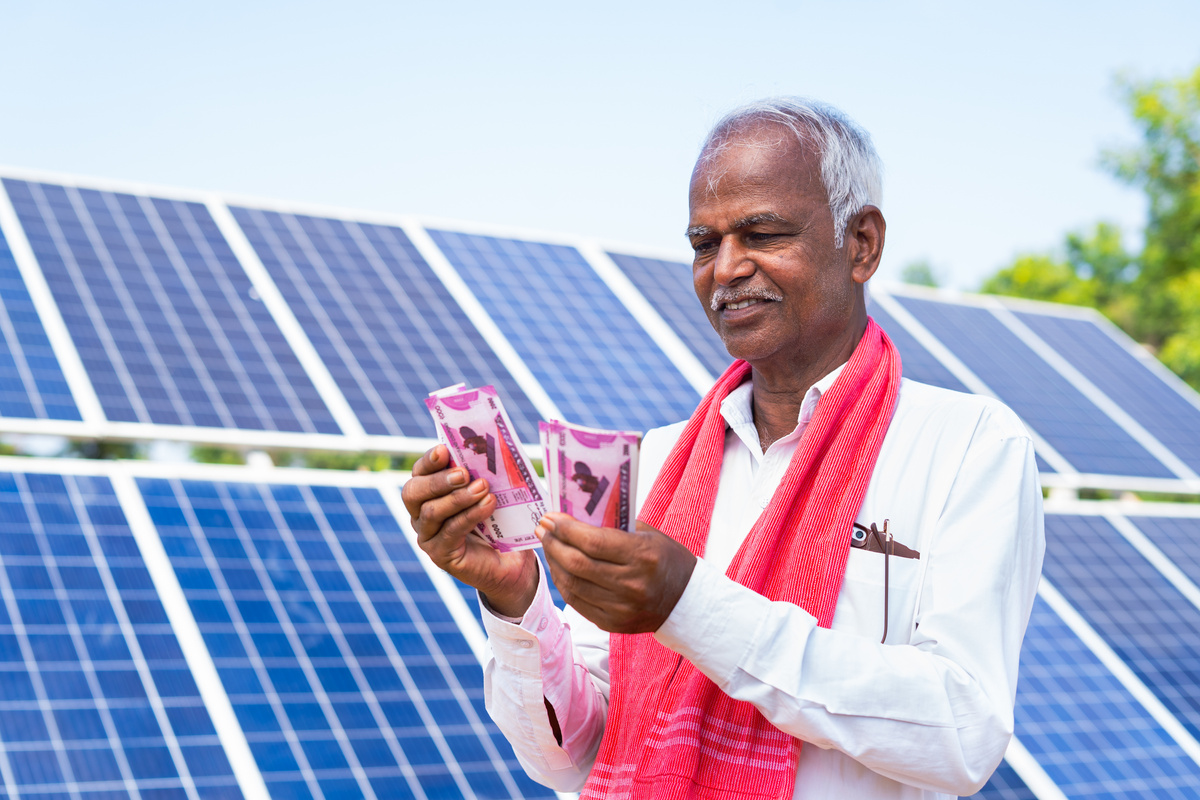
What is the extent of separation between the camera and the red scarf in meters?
2.32

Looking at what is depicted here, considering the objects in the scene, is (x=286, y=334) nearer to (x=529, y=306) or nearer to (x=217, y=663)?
(x=529, y=306)

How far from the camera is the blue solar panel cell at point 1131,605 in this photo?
7531mm

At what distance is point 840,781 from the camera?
2.30 metres

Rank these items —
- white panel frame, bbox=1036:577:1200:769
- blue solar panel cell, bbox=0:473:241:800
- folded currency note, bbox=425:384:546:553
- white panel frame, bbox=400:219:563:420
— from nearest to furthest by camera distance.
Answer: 1. folded currency note, bbox=425:384:546:553
2. blue solar panel cell, bbox=0:473:241:800
3. white panel frame, bbox=1036:577:1200:769
4. white panel frame, bbox=400:219:563:420

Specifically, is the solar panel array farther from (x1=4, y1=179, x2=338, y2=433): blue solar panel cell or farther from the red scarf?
the red scarf

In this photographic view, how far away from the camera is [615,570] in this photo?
1.88 m

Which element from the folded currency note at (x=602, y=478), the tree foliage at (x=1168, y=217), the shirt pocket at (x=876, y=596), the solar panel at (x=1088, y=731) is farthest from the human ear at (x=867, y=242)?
the tree foliage at (x=1168, y=217)

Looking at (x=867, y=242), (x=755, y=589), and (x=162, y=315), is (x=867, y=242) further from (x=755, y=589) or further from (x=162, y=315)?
(x=162, y=315)

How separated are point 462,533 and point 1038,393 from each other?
10104mm

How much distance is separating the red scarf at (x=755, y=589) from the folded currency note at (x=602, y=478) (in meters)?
0.54

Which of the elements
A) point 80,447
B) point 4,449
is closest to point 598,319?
point 80,447

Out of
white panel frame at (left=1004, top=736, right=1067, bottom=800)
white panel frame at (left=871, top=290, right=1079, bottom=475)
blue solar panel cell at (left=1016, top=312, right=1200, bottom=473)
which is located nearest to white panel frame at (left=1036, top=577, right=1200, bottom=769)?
white panel frame at (left=1004, top=736, right=1067, bottom=800)

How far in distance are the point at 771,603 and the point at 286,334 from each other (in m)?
6.83

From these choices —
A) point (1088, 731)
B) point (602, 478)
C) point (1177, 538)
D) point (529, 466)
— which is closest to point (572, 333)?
point (1088, 731)
